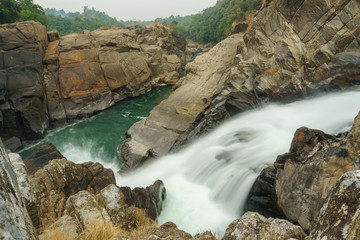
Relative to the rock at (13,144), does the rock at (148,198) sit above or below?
above

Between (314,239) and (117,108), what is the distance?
20699mm

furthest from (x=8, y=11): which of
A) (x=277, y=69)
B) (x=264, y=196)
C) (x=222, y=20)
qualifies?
(x=222, y=20)

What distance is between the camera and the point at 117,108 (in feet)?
73.0

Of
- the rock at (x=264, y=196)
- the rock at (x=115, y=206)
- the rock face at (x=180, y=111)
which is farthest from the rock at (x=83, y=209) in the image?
the rock face at (x=180, y=111)

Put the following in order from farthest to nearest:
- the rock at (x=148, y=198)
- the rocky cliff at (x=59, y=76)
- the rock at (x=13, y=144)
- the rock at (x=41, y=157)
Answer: the rocky cliff at (x=59, y=76) → the rock at (x=13, y=144) → the rock at (x=41, y=157) → the rock at (x=148, y=198)

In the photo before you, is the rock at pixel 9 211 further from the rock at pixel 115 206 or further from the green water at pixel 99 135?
the green water at pixel 99 135

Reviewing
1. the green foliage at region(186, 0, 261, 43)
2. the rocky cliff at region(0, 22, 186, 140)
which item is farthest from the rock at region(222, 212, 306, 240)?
the green foliage at region(186, 0, 261, 43)

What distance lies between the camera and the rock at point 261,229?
15.3 ft

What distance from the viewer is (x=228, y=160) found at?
11.0 metres

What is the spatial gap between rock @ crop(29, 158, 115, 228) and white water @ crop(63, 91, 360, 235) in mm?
2748

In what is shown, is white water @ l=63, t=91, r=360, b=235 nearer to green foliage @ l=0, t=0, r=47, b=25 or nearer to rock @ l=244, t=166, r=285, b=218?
rock @ l=244, t=166, r=285, b=218

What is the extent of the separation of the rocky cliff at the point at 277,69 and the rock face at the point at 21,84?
698 centimetres

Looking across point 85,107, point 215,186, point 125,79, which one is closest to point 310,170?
point 215,186

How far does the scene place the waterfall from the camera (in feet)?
29.9
